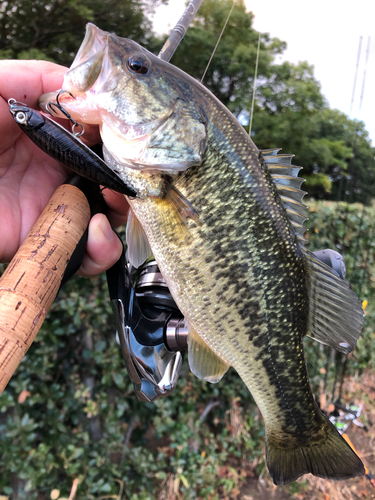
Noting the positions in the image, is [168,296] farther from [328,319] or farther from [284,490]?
[284,490]

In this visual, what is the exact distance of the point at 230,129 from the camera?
1109 millimetres

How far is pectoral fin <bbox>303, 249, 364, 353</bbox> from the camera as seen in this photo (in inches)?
50.8

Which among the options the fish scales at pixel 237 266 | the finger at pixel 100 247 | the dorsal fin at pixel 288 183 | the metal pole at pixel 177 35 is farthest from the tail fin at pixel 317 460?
the metal pole at pixel 177 35

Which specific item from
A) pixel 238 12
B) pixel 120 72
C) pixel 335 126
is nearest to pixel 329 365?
pixel 120 72

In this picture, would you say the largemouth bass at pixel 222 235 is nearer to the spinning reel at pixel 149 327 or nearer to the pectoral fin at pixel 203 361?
Answer: the pectoral fin at pixel 203 361

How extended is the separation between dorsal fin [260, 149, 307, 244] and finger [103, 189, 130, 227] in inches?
24.5

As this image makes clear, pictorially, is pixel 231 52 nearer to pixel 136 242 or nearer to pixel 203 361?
pixel 136 242

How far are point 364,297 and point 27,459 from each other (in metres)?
5.09

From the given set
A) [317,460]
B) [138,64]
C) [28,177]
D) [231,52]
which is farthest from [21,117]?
[231,52]

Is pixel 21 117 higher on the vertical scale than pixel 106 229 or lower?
higher

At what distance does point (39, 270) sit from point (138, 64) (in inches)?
28.9

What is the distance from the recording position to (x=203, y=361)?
4.13 ft

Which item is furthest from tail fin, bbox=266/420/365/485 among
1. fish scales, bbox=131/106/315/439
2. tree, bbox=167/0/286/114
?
tree, bbox=167/0/286/114

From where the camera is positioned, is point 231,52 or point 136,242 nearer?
point 136,242
